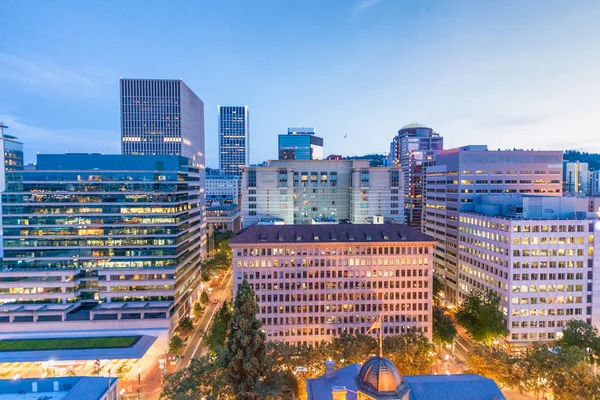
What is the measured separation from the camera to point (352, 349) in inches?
2525

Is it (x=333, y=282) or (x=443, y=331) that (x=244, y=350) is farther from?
(x=443, y=331)

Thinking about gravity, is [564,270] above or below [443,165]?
below

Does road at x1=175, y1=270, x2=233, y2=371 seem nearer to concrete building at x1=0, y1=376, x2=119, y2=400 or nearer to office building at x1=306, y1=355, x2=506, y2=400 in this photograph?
concrete building at x1=0, y1=376, x2=119, y2=400

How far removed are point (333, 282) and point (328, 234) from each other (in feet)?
40.2

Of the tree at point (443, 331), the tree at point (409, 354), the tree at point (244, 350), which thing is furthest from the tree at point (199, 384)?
the tree at point (443, 331)

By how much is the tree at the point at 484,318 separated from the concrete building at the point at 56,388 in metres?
76.4

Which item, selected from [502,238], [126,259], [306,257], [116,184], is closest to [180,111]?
[116,184]

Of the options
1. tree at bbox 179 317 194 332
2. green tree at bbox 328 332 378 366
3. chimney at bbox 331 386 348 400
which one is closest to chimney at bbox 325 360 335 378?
chimney at bbox 331 386 348 400

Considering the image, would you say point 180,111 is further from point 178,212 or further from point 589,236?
point 589,236

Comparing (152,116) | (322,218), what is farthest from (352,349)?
(152,116)

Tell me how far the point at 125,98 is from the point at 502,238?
587 ft

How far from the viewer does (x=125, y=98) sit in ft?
583

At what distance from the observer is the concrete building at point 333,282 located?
86.6 m

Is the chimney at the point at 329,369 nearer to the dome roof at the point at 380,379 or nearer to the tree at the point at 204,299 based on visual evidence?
Result: the dome roof at the point at 380,379
